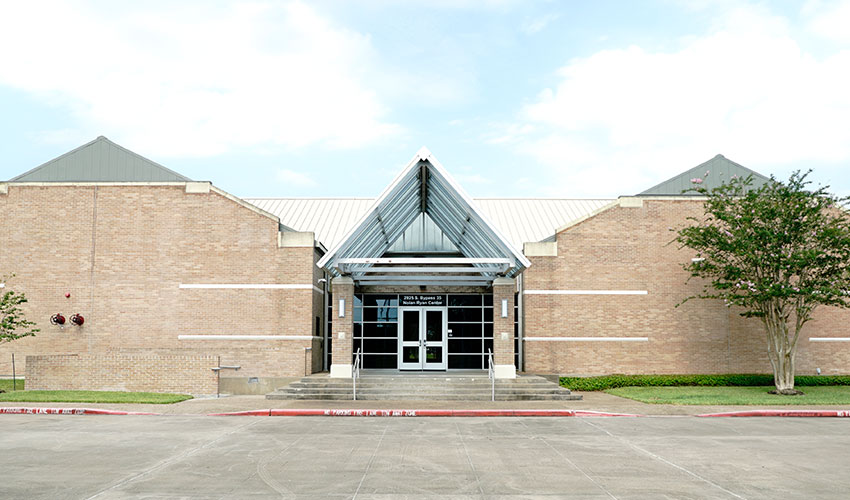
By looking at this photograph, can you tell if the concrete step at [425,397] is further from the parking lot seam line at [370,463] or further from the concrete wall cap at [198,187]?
the concrete wall cap at [198,187]

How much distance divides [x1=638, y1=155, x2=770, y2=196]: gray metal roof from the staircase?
11.5m

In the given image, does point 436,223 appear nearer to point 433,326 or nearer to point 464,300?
point 464,300

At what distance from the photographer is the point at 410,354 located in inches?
1102

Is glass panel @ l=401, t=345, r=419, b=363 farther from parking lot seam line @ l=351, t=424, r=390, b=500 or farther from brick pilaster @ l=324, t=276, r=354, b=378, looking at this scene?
parking lot seam line @ l=351, t=424, r=390, b=500

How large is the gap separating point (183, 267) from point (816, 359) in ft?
75.3

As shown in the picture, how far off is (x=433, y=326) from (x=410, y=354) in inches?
56.0

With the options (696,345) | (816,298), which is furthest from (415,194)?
(816,298)

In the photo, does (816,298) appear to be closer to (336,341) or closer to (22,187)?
(336,341)

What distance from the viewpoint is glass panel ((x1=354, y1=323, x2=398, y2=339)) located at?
2825 cm

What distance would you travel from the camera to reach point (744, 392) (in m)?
22.5

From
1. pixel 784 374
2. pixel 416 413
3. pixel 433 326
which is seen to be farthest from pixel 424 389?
pixel 784 374

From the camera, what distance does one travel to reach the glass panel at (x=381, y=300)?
93.0 feet

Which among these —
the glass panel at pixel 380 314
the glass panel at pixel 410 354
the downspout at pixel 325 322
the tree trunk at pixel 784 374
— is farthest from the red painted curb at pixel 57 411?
the tree trunk at pixel 784 374

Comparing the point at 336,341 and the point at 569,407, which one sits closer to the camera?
the point at 569,407
